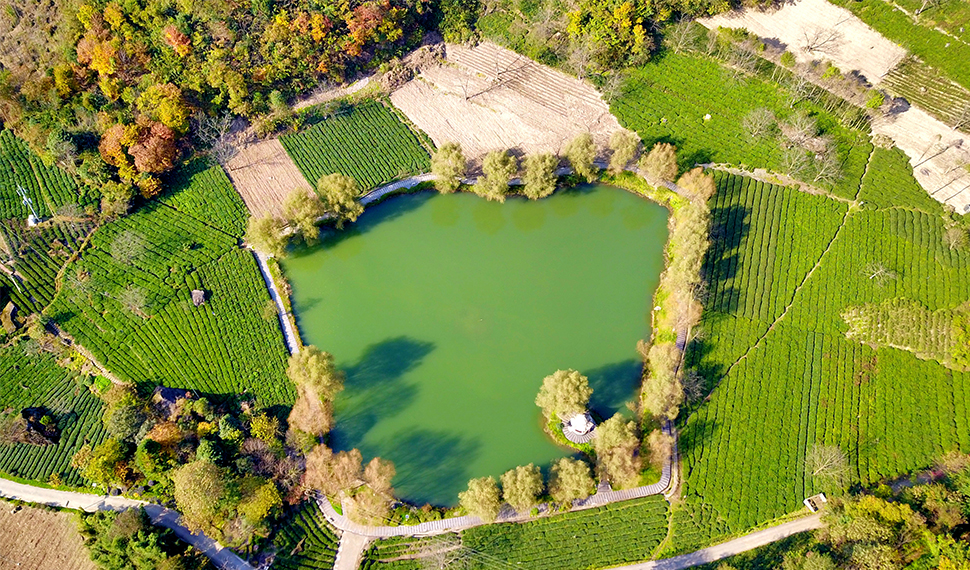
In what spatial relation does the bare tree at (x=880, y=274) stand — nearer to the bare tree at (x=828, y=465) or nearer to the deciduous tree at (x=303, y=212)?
the bare tree at (x=828, y=465)

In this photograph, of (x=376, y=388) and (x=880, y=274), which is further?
(x=880, y=274)

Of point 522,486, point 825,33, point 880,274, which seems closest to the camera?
point 522,486

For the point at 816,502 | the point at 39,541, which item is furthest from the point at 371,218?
the point at 816,502

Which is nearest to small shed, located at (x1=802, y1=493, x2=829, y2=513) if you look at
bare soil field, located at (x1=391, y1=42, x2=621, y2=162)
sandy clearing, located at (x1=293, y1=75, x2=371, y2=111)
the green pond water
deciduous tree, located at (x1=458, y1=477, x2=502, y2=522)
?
the green pond water

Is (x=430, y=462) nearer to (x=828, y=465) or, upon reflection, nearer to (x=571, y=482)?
(x=571, y=482)

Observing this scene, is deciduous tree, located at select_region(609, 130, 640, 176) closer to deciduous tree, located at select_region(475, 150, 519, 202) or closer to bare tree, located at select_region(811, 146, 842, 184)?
deciduous tree, located at select_region(475, 150, 519, 202)

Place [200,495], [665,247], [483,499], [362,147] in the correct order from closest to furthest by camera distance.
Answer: [483,499], [200,495], [665,247], [362,147]

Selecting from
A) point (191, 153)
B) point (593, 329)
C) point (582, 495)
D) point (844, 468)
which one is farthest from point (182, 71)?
point (844, 468)

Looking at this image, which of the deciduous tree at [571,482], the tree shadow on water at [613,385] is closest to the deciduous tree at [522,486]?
the deciduous tree at [571,482]
